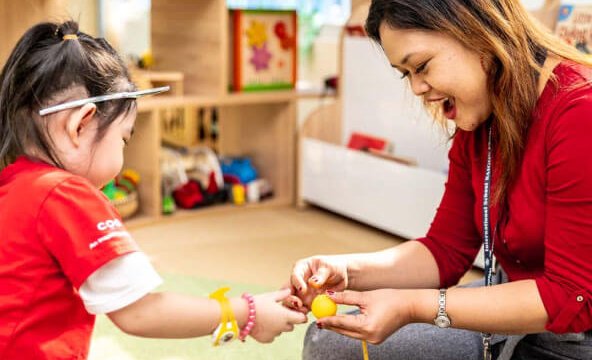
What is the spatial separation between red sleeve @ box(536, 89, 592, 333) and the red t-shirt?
20.9 inches

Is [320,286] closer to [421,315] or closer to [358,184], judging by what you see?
[421,315]

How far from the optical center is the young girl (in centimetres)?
90

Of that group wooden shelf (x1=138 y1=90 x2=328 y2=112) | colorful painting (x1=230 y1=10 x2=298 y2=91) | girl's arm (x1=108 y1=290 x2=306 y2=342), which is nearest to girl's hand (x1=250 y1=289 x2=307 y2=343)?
girl's arm (x1=108 y1=290 x2=306 y2=342)

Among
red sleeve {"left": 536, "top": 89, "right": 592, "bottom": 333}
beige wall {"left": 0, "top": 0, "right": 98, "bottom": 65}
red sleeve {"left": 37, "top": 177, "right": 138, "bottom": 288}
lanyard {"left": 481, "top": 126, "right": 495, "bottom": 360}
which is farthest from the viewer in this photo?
beige wall {"left": 0, "top": 0, "right": 98, "bottom": 65}

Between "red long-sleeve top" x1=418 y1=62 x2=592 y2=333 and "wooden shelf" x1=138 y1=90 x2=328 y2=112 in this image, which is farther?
"wooden shelf" x1=138 y1=90 x2=328 y2=112

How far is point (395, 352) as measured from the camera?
1.19 m

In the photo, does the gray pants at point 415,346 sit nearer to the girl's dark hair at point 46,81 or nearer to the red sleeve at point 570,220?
the red sleeve at point 570,220

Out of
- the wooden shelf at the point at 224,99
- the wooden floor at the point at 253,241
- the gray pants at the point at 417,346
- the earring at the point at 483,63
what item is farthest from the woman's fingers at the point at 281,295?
the wooden shelf at the point at 224,99

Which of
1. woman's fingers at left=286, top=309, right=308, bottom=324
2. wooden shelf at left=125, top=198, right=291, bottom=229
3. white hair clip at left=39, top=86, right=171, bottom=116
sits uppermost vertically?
white hair clip at left=39, top=86, right=171, bottom=116

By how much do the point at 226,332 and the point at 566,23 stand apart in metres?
1.46

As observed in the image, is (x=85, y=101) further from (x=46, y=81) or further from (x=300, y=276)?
(x=300, y=276)

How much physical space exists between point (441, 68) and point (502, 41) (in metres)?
A: 0.08

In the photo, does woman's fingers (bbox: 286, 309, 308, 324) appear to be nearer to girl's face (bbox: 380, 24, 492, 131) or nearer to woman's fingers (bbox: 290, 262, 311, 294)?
woman's fingers (bbox: 290, 262, 311, 294)

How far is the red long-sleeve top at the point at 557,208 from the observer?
100cm
